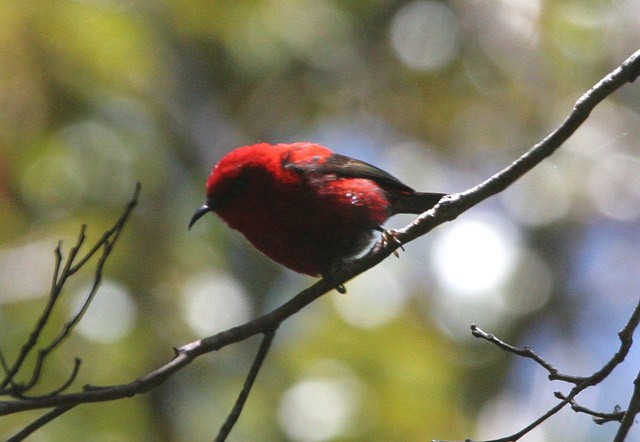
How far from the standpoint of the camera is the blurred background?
761 centimetres

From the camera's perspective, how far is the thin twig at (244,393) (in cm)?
361

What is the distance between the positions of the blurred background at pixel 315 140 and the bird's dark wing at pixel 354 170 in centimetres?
202

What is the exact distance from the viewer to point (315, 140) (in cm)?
1015

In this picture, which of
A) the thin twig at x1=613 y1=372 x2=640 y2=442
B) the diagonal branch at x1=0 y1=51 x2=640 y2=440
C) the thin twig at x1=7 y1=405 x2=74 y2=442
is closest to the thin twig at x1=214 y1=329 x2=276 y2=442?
the diagonal branch at x1=0 y1=51 x2=640 y2=440

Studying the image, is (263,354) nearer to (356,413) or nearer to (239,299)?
(356,413)

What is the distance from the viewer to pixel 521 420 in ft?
→ 27.0

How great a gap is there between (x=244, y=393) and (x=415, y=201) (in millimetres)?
2662

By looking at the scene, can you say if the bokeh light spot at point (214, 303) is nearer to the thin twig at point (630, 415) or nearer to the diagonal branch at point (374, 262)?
the diagonal branch at point (374, 262)

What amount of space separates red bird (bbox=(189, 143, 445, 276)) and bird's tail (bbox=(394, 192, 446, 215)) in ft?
0.55

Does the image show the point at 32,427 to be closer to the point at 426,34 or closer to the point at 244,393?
the point at 244,393

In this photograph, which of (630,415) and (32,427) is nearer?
(630,415)

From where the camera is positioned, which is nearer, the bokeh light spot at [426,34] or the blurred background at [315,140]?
the blurred background at [315,140]

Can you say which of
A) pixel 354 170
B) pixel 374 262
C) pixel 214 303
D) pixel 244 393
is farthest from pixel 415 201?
pixel 214 303

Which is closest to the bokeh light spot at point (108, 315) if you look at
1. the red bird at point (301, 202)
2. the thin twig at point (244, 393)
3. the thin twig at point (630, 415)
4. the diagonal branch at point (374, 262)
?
the red bird at point (301, 202)
